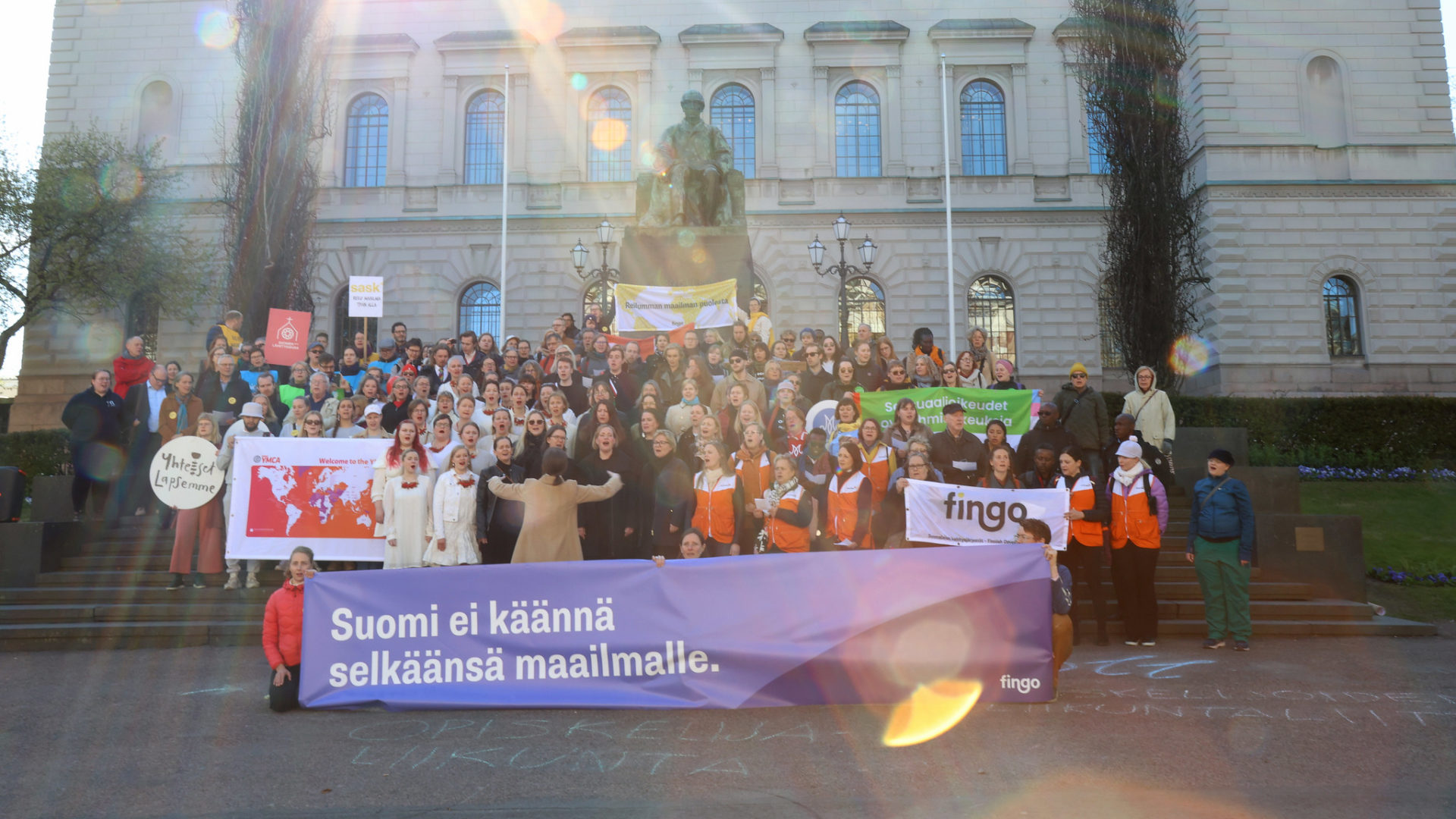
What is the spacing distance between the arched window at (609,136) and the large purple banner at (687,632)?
27053 mm

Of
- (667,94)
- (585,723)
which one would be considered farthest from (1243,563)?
(667,94)

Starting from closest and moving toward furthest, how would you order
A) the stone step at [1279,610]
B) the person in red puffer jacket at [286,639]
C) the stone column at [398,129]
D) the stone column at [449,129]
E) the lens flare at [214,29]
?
the person in red puffer jacket at [286,639], the stone step at [1279,610], the stone column at [449,129], the stone column at [398,129], the lens flare at [214,29]

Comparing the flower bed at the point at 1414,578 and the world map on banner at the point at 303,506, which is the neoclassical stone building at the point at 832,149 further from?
the world map on banner at the point at 303,506

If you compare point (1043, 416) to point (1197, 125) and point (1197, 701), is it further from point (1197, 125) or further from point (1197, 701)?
point (1197, 125)

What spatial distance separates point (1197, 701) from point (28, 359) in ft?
122

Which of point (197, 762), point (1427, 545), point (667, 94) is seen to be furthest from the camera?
point (667, 94)

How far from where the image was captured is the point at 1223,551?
30.7 ft

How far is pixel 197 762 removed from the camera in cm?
575

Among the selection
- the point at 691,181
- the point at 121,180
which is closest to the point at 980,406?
the point at 691,181

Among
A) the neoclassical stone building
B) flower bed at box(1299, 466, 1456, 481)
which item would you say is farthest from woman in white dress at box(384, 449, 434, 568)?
the neoclassical stone building

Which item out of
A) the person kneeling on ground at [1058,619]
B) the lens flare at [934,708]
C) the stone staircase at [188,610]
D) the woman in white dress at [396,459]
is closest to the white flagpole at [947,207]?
the stone staircase at [188,610]

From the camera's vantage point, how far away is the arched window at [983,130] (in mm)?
32438

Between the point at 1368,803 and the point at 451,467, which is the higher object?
the point at 451,467

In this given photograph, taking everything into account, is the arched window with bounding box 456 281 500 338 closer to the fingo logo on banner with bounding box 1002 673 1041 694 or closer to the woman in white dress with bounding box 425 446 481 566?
the woman in white dress with bounding box 425 446 481 566
